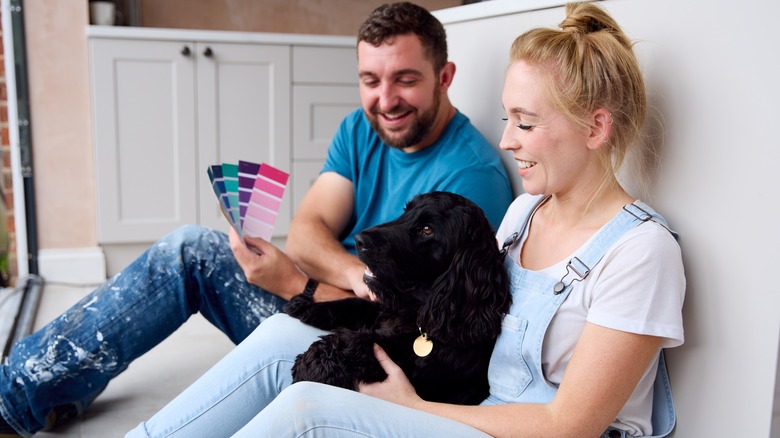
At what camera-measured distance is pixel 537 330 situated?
116 centimetres

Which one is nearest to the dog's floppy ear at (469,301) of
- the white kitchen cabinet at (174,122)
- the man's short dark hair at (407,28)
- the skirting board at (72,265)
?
the man's short dark hair at (407,28)

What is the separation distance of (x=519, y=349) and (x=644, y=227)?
0.28 meters

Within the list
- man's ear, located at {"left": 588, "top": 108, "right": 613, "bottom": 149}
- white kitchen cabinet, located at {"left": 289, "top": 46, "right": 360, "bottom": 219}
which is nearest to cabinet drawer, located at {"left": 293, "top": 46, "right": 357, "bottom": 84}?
white kitchen cabinet, located at {"left": 289, "top": 46, "right": 360, "bottom": 219}

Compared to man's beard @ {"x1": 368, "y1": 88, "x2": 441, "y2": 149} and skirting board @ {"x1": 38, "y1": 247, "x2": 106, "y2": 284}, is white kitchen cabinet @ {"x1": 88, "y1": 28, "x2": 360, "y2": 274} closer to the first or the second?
skirting board @ {"x1": 38, "y1": 247, "x2": 106, "y2": 284}

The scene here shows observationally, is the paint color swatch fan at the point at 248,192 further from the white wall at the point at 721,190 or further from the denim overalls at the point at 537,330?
the white wall at the point at 721,190

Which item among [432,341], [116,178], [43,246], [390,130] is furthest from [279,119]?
[432,341]

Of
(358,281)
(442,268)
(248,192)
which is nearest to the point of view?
(442,268)

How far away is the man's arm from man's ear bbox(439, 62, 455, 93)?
38 cm

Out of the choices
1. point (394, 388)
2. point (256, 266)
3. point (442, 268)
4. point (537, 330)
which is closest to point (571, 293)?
point (537, 330)

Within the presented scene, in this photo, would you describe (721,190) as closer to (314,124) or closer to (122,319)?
(122,319)

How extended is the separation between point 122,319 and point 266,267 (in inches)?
14.5

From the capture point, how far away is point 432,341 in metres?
1.29

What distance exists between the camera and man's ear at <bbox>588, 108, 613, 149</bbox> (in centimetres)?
115

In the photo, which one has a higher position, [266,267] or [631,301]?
[631,301]
